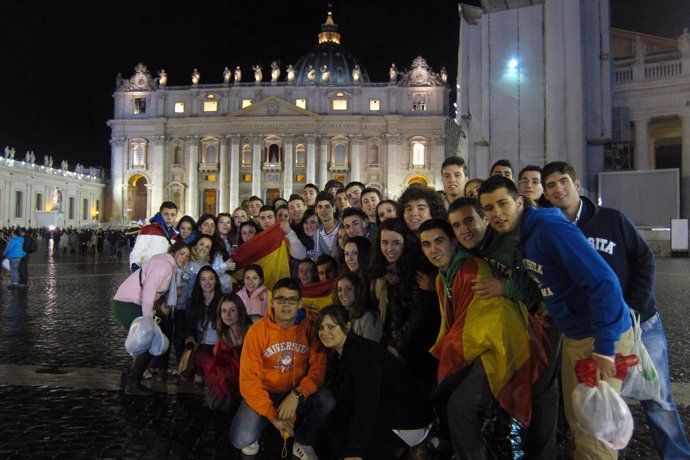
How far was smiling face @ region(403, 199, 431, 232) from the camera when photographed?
3.56 m

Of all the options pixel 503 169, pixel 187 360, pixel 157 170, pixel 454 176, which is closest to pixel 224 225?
pixel 187 360

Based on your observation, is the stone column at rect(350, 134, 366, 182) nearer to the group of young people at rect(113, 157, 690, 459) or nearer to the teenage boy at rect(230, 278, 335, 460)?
the group of young people at rect(113, 157, 690, 459)

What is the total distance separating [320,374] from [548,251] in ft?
5.82

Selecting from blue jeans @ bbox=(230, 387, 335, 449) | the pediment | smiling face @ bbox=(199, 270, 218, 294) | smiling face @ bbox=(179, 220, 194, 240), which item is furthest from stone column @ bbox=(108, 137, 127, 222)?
blue jeans @ bbox=(230, 387, 335, 449)

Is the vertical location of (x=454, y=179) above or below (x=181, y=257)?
above

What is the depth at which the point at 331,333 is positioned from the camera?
3137 millimetres

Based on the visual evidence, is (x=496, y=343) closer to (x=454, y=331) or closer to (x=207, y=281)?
(x=454, y=331)

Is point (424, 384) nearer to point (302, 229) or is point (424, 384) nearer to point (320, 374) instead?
point (320, 374)

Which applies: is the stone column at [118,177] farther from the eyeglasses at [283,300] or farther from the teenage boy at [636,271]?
the teenage boy at [636,271]

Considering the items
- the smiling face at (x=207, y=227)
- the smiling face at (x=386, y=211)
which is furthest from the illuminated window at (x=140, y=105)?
the smiling face at (x=386, y=211)

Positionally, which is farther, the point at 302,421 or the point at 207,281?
the point at 207,281

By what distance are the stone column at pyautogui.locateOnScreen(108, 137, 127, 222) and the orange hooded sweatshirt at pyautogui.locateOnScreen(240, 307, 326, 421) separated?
49602mm

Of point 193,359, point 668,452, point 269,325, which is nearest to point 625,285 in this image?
point 668,452

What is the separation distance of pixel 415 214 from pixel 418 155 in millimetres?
44983
